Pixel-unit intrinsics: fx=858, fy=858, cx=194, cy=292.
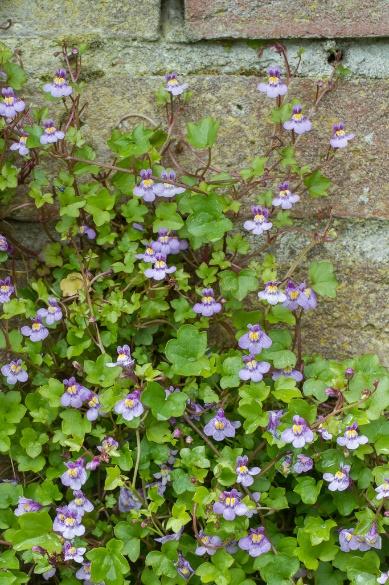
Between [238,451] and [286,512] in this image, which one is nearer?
[238,451]

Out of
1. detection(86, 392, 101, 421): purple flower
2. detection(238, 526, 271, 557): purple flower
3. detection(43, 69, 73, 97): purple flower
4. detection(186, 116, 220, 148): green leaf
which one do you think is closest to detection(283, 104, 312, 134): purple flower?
detection(186, 116, 220, 148): green leaf

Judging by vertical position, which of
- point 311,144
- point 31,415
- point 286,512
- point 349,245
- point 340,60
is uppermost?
point 340,60

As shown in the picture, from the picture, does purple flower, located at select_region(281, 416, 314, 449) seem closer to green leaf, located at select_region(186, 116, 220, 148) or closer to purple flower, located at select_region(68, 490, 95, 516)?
purple flower, located at select_region(68, 490, 95, 516)

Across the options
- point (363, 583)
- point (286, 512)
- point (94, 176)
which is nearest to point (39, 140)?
point (94, 176)

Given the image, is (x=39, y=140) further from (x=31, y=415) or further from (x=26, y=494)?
(x=26, y=494)

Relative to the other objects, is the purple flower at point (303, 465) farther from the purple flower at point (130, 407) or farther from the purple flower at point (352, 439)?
the purple flower at point (130, 407)
